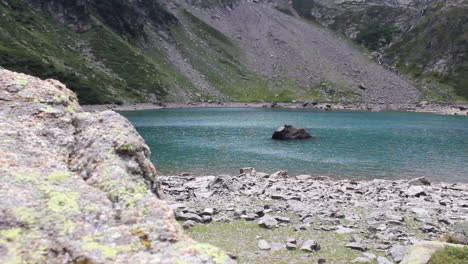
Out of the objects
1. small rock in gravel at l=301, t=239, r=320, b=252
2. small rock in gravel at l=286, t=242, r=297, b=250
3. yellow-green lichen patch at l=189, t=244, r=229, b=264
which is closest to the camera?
yellow-green lichen patch at l=189, t=244, r=229, b=264

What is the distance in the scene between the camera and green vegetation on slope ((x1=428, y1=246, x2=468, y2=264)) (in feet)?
39.2

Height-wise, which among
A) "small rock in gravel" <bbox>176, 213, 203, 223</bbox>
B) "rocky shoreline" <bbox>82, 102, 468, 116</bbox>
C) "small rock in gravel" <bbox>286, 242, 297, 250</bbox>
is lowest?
"rocky shoreline" <bbox>82, 102, 468, 116</bbox>

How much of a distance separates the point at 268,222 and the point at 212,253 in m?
13.2

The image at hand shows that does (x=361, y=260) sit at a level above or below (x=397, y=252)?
below

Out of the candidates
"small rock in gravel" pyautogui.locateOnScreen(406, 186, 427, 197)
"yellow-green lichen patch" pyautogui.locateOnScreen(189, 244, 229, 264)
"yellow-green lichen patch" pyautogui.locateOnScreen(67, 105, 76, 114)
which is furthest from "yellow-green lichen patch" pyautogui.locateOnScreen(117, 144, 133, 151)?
"small rock in gravel" pyautogui.locateOnScreen(406, 186, 427, 197)

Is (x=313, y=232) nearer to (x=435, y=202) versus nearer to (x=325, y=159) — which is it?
(x=435, y=202)

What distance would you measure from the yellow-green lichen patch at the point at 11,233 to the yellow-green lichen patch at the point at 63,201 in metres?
0.77

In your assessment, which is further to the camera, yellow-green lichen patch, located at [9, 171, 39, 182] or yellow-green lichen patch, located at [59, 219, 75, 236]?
yellow-green lichen patch, located at [9, 171, 39, 182]

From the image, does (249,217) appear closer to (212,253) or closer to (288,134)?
(212,253)

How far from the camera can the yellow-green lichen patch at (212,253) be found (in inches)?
258

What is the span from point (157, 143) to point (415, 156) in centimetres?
4516

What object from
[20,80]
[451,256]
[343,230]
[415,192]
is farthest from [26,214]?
[415,192]

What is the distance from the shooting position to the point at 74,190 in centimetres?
821

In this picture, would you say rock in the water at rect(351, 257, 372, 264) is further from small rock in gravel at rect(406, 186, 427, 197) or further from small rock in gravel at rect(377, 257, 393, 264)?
small rock in gravel at rect(406, 186, 427, 197)
